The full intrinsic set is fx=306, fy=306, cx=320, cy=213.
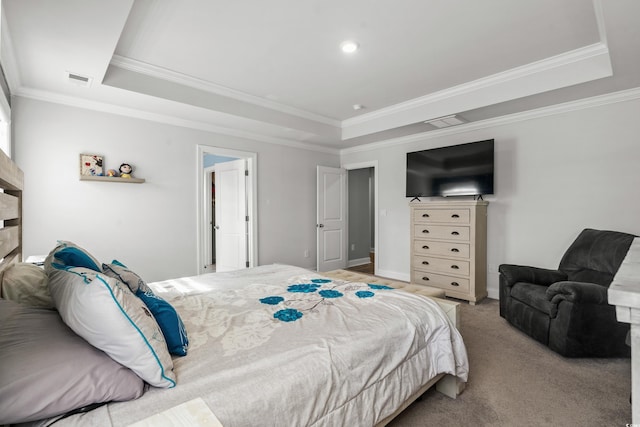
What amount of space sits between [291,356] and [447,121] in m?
3.71

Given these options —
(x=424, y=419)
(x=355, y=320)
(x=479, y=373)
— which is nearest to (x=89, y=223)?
(x=355, y=320)

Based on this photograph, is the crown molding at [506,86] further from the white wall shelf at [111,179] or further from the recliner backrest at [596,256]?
the white wall shelf at [111,179]

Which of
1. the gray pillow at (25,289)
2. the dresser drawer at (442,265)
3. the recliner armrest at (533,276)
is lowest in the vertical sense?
the dresser drawer at (442,265)

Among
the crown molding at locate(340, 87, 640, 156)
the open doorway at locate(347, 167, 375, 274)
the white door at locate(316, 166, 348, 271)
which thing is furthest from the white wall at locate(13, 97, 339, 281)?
the open doorway at locate(347, 167, 375, 274)

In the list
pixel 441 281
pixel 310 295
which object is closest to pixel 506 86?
pixel 441 281

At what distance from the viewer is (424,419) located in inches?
70.2

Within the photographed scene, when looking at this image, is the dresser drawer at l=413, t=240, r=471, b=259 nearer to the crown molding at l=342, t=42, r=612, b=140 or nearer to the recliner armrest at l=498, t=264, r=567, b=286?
the recliner armrest at l=498, t=264, r=567, b=286

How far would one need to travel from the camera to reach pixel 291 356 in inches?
49.4

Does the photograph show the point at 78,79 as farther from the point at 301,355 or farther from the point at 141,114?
the point at 301,355

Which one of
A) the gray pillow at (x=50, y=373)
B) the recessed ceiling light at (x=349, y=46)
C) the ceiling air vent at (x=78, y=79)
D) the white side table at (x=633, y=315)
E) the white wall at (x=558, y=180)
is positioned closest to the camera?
the white side table at (x=633, y=315)

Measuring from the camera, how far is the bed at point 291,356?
100cm

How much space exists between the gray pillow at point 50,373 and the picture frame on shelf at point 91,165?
281 cm

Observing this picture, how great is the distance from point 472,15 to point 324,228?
155 inches

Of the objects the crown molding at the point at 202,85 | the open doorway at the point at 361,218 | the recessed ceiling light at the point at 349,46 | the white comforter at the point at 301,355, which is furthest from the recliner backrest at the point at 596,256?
the open doorway at the point at 361,218
